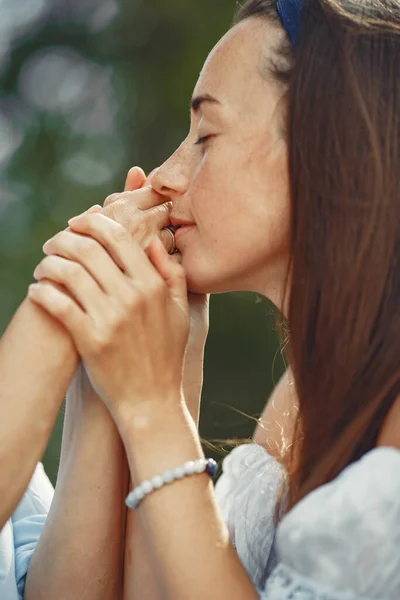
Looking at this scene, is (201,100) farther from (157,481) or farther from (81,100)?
(81,100)

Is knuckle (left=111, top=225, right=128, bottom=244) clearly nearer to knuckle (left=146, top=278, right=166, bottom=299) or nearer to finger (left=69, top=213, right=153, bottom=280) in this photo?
finger (left=69, top=213, right=153, bottom=280)

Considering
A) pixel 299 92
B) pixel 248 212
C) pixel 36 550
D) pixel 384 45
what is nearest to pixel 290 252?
pixel 248 212

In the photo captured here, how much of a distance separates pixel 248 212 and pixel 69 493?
28.5 inches

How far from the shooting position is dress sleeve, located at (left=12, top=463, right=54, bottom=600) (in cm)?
182

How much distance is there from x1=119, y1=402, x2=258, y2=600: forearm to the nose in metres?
0.52

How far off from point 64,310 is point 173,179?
0.47 metres

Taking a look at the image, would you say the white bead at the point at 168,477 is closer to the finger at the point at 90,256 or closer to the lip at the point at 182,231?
the finger at the point at 90,256

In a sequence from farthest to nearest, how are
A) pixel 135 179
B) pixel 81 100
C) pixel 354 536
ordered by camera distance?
pixel 81 100 < pixel 135 179 < pixel 354 536

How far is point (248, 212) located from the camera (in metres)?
1.67

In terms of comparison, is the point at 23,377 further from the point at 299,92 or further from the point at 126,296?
the point at 299,92

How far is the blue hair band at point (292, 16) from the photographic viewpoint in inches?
66.7

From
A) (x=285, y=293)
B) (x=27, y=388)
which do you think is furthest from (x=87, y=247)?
(x=285, y=293)

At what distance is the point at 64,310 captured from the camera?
1468mm

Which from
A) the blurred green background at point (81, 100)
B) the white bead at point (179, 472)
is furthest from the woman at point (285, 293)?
the blurred green background at point (81, 100)
